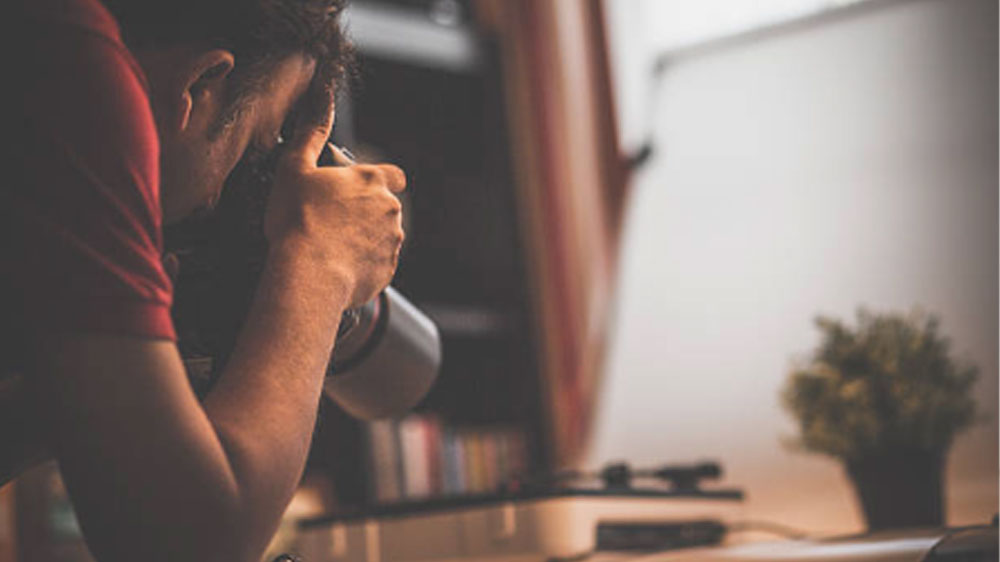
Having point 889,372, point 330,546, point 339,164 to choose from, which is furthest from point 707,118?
point 339,164

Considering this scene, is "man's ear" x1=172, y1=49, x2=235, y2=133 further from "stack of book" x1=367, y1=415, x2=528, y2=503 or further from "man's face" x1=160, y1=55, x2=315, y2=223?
"stack of book" x1=367, y1=415, x2=528, y2=503

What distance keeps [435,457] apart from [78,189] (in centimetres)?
231

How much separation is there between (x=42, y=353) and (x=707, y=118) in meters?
2.53

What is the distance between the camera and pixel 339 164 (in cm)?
74

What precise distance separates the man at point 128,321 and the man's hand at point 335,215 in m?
0.04

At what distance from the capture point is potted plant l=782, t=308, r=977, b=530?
1768mm

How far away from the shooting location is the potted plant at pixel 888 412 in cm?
177

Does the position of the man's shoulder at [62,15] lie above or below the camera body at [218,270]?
above

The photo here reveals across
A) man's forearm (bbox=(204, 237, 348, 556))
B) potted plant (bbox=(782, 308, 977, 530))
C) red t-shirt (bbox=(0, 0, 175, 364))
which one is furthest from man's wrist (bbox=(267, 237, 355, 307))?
potted plant (bbox=(782, 308, 977, 530))

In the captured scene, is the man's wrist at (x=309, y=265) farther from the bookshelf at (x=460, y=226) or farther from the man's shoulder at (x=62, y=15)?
the bookshelf at (x=460, y=226)

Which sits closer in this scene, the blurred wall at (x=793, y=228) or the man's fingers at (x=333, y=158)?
the man's fingers at (x=333, y=158)

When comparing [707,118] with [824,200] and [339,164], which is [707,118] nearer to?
[824,200]

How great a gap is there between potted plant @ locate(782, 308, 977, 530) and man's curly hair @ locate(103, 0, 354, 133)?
4.44 ft

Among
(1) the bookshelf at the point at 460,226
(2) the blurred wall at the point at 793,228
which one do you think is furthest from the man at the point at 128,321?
(1) the bookshelf at the point at 460,226
